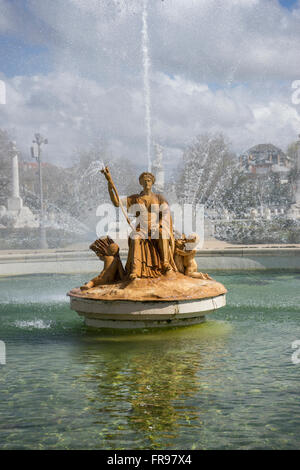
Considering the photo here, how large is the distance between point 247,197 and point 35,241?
928 inches

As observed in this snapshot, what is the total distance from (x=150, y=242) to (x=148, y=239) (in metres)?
0.05

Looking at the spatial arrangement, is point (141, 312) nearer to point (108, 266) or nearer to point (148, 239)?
point (108, 266)

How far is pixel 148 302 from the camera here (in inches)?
259

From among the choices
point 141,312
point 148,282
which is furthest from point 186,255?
point 141,312

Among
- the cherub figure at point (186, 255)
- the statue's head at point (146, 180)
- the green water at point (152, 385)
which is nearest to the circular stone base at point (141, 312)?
the green water at point (152, 385)

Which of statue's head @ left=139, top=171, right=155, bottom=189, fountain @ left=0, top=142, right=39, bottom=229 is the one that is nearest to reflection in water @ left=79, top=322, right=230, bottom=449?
statue's head @ left=139, top=171, right=155, bottom=189

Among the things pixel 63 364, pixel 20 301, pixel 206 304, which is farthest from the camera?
pixel 20 301

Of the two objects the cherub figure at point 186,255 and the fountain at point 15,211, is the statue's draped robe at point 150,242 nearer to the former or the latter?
the cherub figure at point 186,255

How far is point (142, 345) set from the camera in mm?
6277

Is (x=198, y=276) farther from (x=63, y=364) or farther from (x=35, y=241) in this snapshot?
(x=35, y=241)

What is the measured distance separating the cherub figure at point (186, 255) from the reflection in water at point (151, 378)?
2.48 feet

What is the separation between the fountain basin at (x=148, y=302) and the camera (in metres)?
6.64

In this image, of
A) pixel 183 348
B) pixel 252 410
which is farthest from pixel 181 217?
pixel 252 410

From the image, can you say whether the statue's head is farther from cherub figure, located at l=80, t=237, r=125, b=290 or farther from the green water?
the green water
